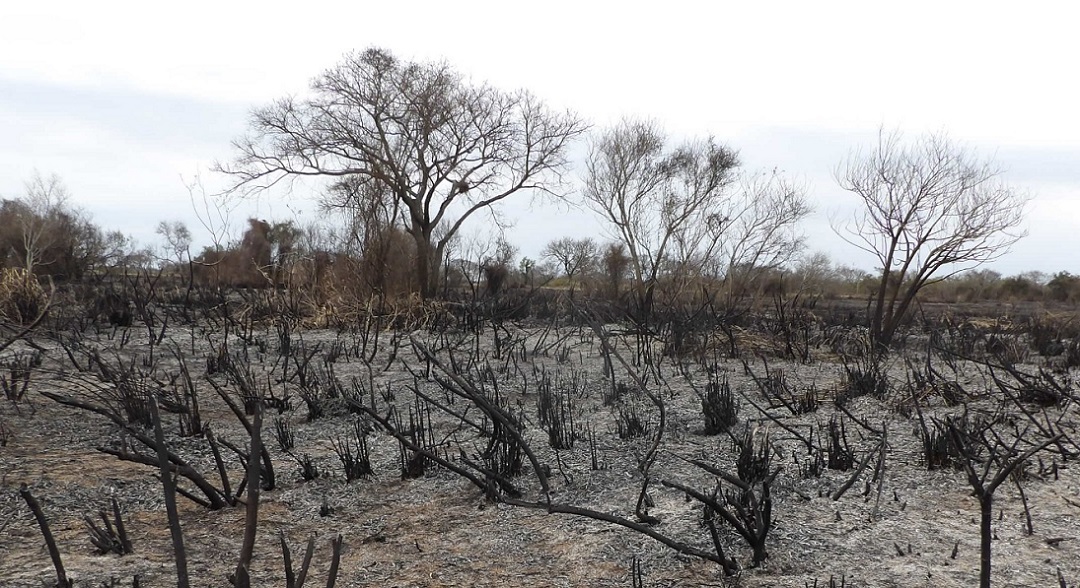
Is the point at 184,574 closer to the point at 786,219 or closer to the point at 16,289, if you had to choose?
the point at 16,289

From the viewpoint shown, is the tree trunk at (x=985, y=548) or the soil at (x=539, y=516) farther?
the soil at (x=539, y=516)

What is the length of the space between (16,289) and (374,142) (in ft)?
55.2

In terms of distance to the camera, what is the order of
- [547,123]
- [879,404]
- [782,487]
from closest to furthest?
1. [782,487]
2. [879,404]
3. [547,123]

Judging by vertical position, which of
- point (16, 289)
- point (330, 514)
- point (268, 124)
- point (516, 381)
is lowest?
point (330, 514)

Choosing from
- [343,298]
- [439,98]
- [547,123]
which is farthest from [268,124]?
[343,298]

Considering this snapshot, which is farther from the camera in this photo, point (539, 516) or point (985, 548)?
point (539, 516)

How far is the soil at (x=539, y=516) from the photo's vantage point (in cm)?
252

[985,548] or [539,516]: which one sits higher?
[985,548]

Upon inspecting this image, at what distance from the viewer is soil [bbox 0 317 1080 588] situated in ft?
8.27

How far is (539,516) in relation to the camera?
308cm

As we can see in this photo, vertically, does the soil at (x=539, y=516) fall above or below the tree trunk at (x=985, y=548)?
below

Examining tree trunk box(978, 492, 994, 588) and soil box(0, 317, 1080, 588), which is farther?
soil box(0, 317, 1080, 588)

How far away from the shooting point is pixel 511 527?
9.75 feet

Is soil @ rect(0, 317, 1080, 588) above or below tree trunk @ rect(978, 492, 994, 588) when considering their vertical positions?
below
